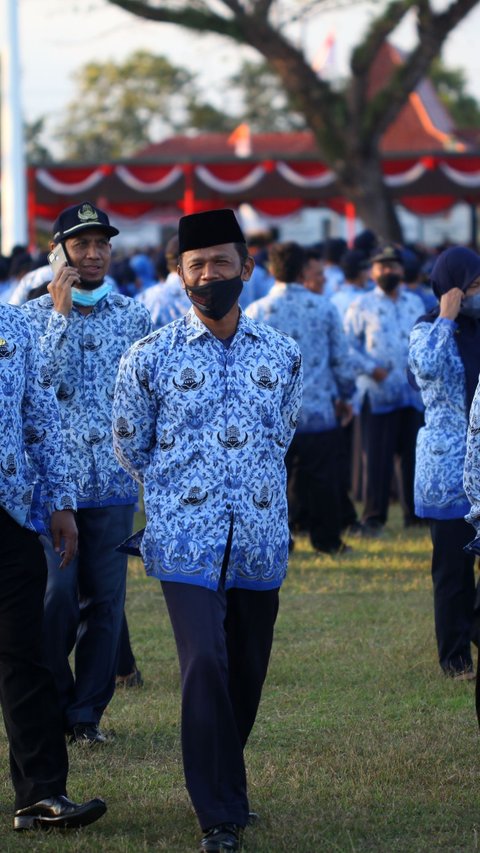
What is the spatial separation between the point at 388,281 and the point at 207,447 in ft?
23.7

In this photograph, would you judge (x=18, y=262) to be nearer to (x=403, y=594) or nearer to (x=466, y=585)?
(x=403, y=594)

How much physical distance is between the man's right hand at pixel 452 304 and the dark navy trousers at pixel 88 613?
6.03ft

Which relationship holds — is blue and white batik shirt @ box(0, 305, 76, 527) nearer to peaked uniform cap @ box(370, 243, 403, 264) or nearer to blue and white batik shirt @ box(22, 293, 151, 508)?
blue and white batik shirt @ box(22, 293, 151, 508)

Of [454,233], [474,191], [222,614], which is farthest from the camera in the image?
[454,233]

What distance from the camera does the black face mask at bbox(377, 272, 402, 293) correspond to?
11.8 metres

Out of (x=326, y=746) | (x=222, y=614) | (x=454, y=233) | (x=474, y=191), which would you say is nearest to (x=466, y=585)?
(x=326, y=746)

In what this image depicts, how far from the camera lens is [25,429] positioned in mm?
5148

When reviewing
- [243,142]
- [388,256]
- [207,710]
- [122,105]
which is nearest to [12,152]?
[388,256]

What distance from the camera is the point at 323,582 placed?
1013 cm

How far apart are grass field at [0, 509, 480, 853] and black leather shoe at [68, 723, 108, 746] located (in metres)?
0.06

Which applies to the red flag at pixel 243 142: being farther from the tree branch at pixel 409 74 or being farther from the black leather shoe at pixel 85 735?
the black leather shoe at pixel 85 735

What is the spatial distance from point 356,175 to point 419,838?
19.3 m

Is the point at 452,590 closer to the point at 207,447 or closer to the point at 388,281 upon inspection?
the point at 207,447

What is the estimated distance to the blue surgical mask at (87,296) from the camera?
20.8 ft
